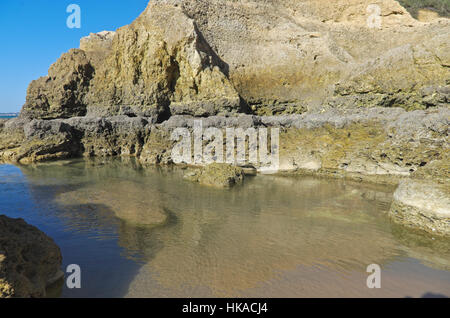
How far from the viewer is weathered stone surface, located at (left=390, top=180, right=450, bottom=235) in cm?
464

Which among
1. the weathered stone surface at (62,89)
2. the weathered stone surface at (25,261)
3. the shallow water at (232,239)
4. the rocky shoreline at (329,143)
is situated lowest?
the shallow water at (232,239)

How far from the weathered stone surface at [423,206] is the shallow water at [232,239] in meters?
0.22

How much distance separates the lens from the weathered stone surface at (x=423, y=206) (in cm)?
464

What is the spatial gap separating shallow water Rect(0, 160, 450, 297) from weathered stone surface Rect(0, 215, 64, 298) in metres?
0.33

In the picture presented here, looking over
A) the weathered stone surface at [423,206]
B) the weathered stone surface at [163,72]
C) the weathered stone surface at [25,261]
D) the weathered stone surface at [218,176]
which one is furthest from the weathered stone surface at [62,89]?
the weathered stone surface at [423,206]

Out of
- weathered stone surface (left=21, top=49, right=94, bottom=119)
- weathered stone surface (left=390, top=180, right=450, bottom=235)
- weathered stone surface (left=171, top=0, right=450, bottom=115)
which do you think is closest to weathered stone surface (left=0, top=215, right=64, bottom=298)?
weathered stone surface (left=390, top=180, right=450, bottom=235)

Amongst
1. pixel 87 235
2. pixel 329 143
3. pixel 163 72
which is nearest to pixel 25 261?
pixel 87 235

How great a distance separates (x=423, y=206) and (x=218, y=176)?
5005mm

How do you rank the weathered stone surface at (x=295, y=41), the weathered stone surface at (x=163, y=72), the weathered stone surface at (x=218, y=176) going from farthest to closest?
the weathered stone surface at (x=295, y=41) < the weathered stone surface at (x=163, y=72) < the weathered stone surface at (x=218, y=176)

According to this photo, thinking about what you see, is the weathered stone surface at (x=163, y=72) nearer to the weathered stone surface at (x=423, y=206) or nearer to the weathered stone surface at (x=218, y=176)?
the weathered stone surface at (x=218, y=176)

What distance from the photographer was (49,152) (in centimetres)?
1290
